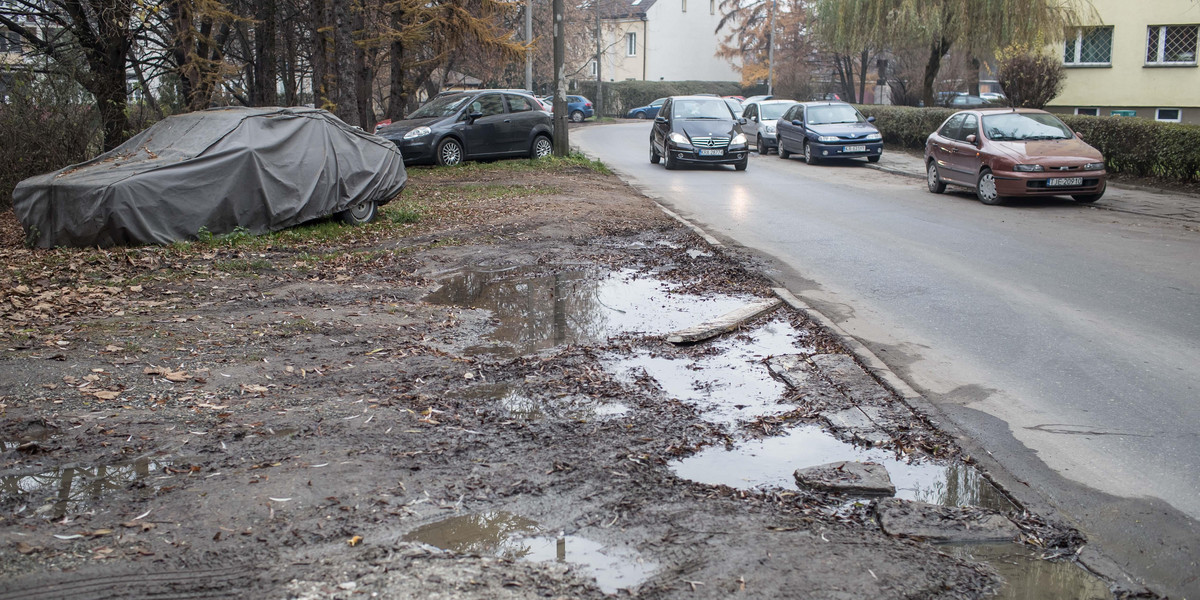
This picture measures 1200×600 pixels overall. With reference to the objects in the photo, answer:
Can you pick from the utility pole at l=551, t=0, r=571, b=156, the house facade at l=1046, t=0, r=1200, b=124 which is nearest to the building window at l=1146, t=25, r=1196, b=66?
the house facade at l=1046, t=0, r=1200, b=124

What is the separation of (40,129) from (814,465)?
1468cm

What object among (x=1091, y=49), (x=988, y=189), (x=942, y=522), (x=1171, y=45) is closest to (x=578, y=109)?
(x=1091, y=49)

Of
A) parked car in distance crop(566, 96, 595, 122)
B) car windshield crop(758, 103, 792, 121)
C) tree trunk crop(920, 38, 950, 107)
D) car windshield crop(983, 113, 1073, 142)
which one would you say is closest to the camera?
car windshield crop(983, 113, 1073, 142)

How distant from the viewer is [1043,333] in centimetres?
755

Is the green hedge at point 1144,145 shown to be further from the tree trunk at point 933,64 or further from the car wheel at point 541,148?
the car wheel at point 541,148

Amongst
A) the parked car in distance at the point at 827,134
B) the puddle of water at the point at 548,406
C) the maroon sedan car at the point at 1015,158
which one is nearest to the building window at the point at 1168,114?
the parked car in distance at the point at 827,134

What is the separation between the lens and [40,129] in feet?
49.4

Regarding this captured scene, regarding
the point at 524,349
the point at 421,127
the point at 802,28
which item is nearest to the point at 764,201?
the point at 421,127

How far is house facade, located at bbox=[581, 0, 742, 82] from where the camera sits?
73688 millimetres

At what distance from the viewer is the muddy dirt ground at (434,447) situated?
372 cm

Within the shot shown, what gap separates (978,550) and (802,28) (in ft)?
190

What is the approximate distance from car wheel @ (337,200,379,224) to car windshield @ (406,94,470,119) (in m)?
9.38

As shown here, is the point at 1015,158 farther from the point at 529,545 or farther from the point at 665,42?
the point at 665,42

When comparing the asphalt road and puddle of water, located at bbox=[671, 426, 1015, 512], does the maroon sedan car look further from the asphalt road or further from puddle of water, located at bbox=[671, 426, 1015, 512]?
puddle of water, located at bbox=[671, 426, 1015, 512]
